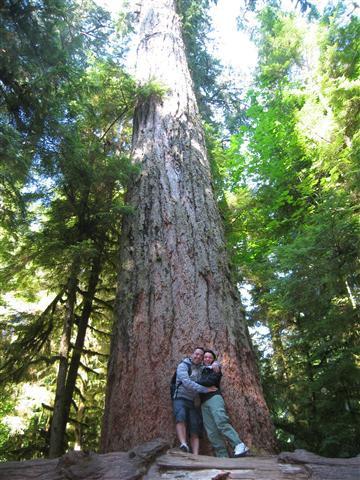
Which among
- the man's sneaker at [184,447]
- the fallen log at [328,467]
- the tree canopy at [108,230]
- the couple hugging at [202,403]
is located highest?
the tree canopy at [108,230]

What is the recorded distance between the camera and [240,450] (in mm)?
2953

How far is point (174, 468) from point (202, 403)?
1.15 meters

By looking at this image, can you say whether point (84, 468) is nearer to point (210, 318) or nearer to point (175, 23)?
point (210, 318)

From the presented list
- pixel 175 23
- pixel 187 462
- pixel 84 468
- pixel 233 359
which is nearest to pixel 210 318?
pixel 233 359

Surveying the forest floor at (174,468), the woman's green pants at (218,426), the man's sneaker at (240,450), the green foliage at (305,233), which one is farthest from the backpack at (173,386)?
the green foliage at (305,233)

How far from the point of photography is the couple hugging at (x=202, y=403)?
10.5ft

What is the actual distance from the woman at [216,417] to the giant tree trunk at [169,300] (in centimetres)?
13

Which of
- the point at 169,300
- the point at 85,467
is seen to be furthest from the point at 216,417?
the point at 85,467

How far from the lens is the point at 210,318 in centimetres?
385

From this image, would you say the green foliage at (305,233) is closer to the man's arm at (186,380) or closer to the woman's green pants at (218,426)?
the woman's green pants at (218,426)

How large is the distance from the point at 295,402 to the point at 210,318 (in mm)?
3636

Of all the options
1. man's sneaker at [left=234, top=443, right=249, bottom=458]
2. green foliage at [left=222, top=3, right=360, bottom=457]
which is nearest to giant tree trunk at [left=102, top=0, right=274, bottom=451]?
man's sneaker at [left=234, top=443, right=249, bottom=458]

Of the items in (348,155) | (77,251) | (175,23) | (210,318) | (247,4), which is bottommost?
(210,318)

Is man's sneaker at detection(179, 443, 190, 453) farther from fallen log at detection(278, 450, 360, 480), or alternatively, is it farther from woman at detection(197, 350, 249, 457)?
fallen log at detection(278, 450, 360, 480)
